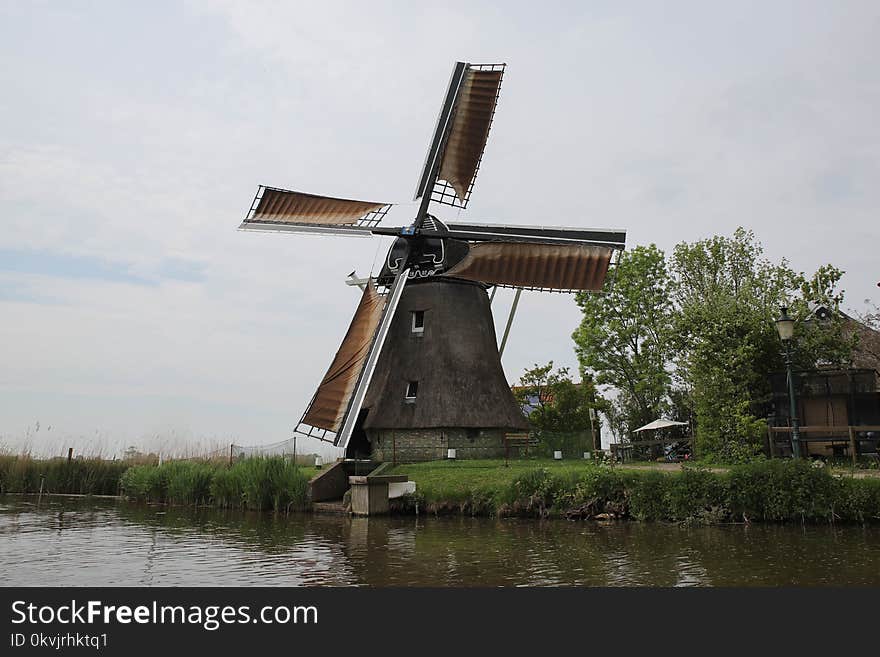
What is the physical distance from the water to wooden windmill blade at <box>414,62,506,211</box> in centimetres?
1238

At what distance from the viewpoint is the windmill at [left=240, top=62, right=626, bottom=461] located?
70.9 feet

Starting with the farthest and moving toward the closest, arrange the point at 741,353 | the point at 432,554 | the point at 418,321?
the point at 418,321 → the point at 741,353 → the point at 432,554

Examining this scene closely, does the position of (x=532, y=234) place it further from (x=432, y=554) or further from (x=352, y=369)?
(x=432, y=554)

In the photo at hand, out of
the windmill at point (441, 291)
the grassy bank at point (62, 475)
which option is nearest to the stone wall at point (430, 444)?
the windmill at point (441, 291)

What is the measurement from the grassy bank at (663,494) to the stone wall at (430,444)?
4015mm

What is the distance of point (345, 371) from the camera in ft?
68.9

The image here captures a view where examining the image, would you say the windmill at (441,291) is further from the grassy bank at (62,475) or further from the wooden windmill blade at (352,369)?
the grassy bank at (62,475)

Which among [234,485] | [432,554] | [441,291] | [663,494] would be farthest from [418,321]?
[432,554]

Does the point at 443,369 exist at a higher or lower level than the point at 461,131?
lower

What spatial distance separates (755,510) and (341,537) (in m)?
7.85

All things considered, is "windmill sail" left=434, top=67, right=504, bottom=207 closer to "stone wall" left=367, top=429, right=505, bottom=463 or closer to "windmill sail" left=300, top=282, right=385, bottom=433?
"windmill sail" left=300, top=282, right=385, bottom=433

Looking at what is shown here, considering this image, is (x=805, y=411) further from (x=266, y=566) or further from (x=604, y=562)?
(x=266, y=566)

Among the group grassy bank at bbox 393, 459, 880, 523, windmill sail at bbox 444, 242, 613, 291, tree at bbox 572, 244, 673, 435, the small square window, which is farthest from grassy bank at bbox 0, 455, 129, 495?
tree at bbox 572, 244, 673, 435

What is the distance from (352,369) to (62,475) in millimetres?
12361
